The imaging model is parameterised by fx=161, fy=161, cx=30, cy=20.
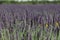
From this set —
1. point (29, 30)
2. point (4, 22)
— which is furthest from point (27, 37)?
point (4, 22)

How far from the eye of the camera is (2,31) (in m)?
0.75

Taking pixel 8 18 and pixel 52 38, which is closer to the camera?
pixel 52 38

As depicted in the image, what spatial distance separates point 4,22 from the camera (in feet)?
2.63

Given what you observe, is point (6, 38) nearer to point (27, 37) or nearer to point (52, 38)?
point (27, 37)

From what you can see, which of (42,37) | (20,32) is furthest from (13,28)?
(42,37)

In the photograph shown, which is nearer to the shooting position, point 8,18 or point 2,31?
point 2,31

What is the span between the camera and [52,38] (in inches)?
29.1

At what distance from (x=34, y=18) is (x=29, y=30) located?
0.38ft

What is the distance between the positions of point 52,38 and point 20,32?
0.15 meters

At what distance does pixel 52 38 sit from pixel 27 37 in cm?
12

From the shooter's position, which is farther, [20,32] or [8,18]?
[8,18]

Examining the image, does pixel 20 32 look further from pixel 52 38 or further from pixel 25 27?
pixel 52 38

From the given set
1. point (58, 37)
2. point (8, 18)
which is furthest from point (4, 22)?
point (58, 37)

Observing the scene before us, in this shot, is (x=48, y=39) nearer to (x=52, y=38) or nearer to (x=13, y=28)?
(x=52, y=38)
